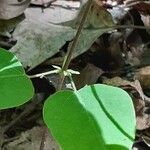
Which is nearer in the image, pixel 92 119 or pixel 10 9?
pixel 92 119

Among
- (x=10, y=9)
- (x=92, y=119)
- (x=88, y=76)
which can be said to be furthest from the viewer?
(x=10, y=9)

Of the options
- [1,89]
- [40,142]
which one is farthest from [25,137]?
[1,89]

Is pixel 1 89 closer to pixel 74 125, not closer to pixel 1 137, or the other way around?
pixel 74 125

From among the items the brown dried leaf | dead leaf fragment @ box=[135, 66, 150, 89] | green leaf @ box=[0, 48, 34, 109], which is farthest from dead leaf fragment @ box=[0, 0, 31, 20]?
green leaf @ box=[0, 48, 34, 109]

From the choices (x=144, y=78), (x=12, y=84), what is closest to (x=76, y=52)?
(x=144, y=78)

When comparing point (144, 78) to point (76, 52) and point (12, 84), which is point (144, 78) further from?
point (12, 84)

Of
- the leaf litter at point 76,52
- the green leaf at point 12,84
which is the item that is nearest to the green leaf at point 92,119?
the green leaf at point 12,84

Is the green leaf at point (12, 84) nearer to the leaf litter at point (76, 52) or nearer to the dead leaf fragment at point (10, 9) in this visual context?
the leaf litter at point (76, 52)
